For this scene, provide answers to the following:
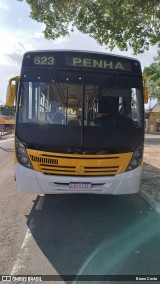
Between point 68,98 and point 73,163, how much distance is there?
1.29m

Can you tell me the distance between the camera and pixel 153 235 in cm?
547

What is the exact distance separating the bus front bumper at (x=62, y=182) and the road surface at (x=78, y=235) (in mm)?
591

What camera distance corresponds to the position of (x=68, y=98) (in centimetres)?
623

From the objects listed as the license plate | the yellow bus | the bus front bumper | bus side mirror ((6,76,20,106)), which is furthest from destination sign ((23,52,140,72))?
the license plate

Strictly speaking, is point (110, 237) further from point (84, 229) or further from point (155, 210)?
point (155, 210)

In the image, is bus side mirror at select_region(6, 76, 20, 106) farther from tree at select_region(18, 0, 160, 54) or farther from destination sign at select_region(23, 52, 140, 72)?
tree at select_region(18, 0, 160, 54)

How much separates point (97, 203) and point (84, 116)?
2.31 meters

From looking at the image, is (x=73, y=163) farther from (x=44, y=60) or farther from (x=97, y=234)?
(x=44, y=60)

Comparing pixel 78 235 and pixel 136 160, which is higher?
pixel 136 160

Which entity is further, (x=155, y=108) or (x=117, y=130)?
(x=155, y=108)

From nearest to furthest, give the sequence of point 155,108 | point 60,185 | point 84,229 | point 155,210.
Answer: point 84,229
point 60,185
point 155,210
point 155,108

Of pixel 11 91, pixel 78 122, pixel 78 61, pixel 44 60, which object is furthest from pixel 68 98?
pixel 11 91

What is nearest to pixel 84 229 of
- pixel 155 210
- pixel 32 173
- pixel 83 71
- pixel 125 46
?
pixel 32 173

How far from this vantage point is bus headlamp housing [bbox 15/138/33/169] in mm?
6062
